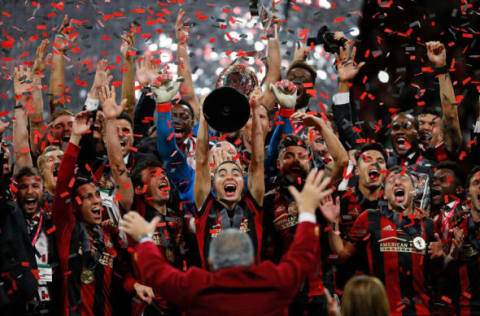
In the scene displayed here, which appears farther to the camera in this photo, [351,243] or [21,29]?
[21,29]

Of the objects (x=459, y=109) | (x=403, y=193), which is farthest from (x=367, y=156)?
(x=459, y=109)

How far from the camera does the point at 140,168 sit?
201 inches

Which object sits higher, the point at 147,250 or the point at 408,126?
the point at 408,126

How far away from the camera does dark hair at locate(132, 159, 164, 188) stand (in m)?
5.05

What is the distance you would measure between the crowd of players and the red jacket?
1.12 m

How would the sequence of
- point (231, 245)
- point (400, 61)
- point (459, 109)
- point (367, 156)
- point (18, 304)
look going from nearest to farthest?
point (231, 245) < point (18, 304) < point (367, 156) < point (459, 109) < point (400, 61)

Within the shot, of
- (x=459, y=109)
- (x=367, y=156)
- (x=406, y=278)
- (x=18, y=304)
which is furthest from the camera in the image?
(x=459, y=109)

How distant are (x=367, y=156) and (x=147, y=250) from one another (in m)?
2.45

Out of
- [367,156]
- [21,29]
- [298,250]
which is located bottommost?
[298,250]

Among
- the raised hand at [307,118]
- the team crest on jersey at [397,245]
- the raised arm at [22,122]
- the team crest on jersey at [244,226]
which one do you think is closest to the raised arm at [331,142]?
the raised hand at [307,118]

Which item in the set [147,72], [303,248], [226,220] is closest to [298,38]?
[147,72]

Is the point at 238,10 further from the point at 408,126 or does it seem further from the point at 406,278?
the point at 406,278

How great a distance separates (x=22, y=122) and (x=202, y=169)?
4.99 feet

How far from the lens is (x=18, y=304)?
441cm
